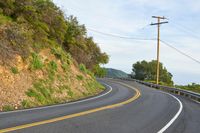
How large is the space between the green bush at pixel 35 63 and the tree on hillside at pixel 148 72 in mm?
97000

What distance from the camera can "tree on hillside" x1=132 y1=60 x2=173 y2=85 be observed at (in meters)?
121

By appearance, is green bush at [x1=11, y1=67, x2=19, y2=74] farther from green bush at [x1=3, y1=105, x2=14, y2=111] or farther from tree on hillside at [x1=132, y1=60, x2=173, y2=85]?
tree on hillside at [x1=132, y1=60, x2=173, y2=85]

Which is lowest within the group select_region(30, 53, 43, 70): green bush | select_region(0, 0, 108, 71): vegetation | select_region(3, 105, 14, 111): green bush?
select_region(3, 105, 14, 111): green bush

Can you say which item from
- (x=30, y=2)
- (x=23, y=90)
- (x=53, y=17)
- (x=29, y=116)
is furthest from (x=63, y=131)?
(x=53, y=17)

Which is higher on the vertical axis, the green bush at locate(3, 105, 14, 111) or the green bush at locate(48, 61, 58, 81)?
the green bush at locate(48, 61, 58, 81)

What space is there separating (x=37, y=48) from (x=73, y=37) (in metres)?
15.1

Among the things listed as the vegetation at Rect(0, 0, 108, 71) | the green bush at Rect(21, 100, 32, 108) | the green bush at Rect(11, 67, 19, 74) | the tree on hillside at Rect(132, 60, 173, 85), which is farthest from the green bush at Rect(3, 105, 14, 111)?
the tree on hillside at Rect(132, 60, 173, 85)

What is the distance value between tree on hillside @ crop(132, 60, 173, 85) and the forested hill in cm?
8669

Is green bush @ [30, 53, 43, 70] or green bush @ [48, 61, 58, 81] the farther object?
green bush @ [48, 61, 58, 81]

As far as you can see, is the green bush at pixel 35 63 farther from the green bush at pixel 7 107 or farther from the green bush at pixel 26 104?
the green bush at pixel 7 107

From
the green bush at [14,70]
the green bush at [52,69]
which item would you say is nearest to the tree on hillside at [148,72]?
the green bush at [52,69]

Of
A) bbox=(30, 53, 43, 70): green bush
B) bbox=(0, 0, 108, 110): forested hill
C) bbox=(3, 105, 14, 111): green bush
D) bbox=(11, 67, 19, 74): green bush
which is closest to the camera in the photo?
bbox=(3, 105, 14, 111): green bush

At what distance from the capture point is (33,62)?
23891 millimetres

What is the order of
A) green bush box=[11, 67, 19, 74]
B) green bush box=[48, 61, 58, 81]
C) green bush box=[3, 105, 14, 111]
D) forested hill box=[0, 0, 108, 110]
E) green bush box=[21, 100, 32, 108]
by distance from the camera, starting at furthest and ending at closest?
green bush box=[48, 61, 58, 81], green bush box=[11, 67, 19, 74], forested hill box=[0, 0, 108, 110], green bush box=[21, 100, 32, 108], green bush box=[3, 105, 14, 111]
